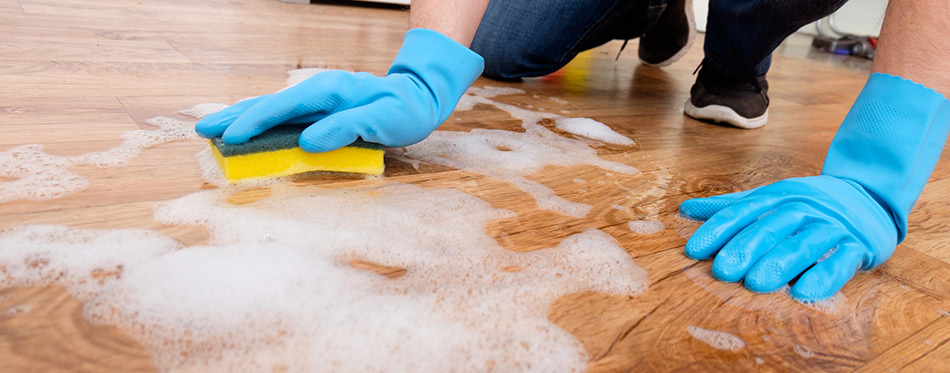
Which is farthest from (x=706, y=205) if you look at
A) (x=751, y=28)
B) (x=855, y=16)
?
(x=855, y=16)

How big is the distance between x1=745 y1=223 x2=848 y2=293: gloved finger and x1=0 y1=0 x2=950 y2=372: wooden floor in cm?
2

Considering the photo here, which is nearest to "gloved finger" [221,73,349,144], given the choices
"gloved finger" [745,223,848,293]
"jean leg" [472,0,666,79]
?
"gloved finger" [745,223,848,293]

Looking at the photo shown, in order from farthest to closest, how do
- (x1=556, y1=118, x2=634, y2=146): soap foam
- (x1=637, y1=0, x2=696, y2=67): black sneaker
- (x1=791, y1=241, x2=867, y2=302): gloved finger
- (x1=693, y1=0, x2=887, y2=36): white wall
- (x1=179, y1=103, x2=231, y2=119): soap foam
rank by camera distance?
(x1=693, y1=0, x2=887, y2=36): white wall < (x1=637, y1=0, x2=696, y2=67): black sneaker < (x1=556, y1=118, x2=634, y2=146): soap foam < (x1=179, y1=103, x2=231, y2=119): soap foam < (x1=791, y1=241, x2=867, y2=302): gloved finger

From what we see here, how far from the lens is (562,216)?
0.75 m

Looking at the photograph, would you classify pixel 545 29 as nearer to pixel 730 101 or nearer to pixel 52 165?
pixel 730 101

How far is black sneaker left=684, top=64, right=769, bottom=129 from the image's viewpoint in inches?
53.0

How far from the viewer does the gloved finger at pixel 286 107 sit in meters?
0.69

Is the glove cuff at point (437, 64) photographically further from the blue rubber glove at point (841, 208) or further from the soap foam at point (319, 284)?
the blue rubber glove at point (841, 208)

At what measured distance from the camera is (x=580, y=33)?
1.49 meters

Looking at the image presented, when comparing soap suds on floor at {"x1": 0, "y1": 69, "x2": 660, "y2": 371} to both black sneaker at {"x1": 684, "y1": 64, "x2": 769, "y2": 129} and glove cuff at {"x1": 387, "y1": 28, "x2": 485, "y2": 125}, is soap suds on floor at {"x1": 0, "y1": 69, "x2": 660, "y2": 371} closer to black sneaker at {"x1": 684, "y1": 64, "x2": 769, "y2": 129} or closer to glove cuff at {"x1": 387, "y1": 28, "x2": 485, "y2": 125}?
glove cuff at {"x1": 387, "y1": 28, "x2": 485, "y2": 125}

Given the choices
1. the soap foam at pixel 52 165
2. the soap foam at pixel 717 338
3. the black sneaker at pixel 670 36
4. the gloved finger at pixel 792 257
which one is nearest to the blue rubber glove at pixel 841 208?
the gloved finger at pixel 792 257

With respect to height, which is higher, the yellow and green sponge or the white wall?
the yellow and green sponge

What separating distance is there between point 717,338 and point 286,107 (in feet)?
1.67

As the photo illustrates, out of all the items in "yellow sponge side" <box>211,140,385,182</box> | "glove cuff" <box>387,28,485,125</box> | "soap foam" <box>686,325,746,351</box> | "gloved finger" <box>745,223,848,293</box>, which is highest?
"glove cuff" <box>387,28,485,125</box>
